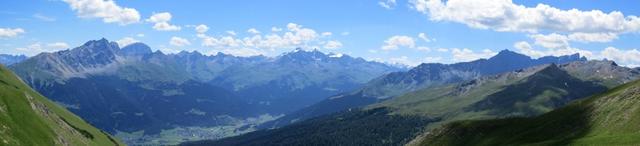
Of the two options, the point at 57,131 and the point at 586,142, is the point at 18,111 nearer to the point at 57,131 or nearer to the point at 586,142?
the point at 57,131

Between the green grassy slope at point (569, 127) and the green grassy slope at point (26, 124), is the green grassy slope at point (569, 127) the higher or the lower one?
the lower one

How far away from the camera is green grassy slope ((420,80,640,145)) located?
113 metres

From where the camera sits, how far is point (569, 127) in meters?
136

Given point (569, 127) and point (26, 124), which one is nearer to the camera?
point (569, 127)

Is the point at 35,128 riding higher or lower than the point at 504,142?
higher

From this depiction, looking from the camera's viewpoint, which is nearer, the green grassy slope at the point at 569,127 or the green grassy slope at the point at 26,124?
→ the green grassy slope at the point at 569,127

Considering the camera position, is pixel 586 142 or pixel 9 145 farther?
pixel 9 145

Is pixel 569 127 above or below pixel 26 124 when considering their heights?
below

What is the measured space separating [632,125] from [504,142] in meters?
35.7

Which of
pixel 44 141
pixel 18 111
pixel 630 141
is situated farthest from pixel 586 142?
pixel 18 111

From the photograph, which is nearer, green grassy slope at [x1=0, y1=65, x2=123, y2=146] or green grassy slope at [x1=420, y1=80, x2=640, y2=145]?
green grassy slope at [x1=420, y1=80, x2=640, y2=145]

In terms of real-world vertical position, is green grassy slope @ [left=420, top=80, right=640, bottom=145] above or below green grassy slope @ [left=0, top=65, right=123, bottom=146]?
below

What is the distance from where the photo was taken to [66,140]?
183m

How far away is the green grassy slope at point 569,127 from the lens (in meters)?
113
